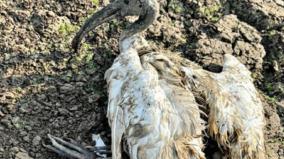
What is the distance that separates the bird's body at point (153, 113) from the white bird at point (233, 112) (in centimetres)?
18

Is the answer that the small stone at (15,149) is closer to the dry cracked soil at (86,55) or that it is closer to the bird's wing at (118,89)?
the dry cracked soil at (86,55)

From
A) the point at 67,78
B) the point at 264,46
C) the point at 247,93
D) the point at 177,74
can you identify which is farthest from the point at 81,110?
the point at 264,46

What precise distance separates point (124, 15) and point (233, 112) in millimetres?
1507

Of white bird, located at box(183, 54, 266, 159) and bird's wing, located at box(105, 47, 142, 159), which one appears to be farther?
white bird, located at box(183, 54, 266, 159)

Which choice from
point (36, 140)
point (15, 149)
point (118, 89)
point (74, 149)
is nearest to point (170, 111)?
point (118, 89)

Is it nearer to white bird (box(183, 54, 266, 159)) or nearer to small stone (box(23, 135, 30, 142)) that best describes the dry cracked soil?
small stone (box(23, 135, 30, 142))

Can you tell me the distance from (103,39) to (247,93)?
5.13 feet

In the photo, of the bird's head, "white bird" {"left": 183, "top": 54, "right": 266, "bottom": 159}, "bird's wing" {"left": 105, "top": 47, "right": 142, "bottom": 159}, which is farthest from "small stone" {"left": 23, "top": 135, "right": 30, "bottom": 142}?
"white bird" {"left": 183, "top": 54, "right": 266, "bottom": 159}

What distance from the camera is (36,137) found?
18.4 feet

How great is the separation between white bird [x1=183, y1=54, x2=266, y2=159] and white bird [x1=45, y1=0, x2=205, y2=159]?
0.14m

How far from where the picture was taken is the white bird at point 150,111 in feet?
16.1

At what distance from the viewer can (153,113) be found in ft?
16.4

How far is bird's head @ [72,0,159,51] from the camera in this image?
6176 millimetres

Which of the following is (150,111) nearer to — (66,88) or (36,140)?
(36,140)
